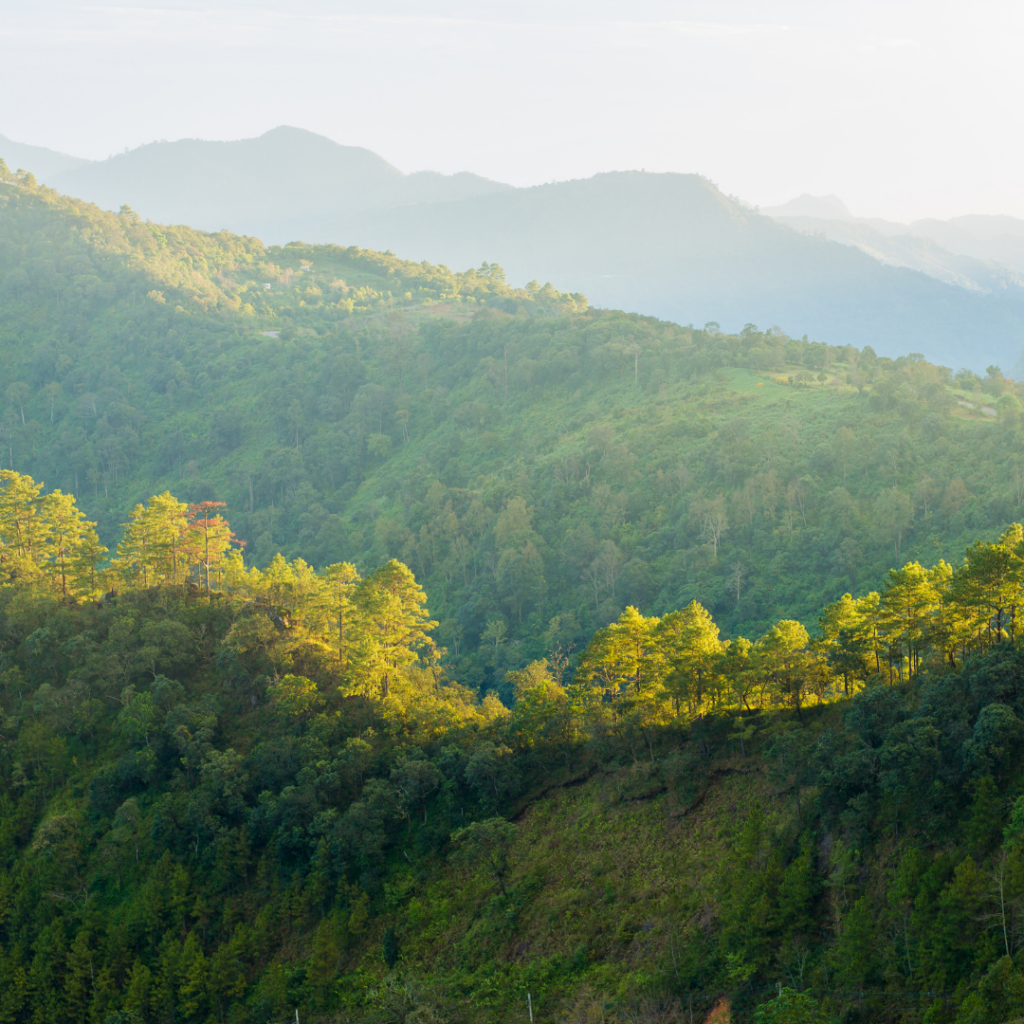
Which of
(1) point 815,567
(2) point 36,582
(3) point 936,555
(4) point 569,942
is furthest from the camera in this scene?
(1) point 815,567

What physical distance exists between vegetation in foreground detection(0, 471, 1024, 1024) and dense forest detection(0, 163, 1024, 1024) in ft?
0.43

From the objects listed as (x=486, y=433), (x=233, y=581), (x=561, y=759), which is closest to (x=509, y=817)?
(x=561, y=759)

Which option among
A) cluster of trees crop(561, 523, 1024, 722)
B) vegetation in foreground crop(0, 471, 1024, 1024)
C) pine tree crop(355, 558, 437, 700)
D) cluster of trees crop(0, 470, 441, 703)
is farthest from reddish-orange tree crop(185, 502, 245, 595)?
cluster of trees crop(561, 523, 1024, 722)

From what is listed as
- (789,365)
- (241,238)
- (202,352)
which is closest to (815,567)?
(789,365)

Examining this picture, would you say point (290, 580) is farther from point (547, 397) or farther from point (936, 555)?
point (547, 397)

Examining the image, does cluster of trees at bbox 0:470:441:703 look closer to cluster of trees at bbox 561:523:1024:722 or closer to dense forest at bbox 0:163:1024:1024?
dense forest at bbox 0:163:1024:1024

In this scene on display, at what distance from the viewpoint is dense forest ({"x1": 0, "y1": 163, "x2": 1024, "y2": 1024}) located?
26609 mm

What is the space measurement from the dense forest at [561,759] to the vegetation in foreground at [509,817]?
0.13 meters

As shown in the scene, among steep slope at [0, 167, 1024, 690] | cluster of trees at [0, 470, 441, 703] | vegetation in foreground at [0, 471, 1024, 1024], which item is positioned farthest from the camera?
steep slope at [0, 167, 1024, 690]

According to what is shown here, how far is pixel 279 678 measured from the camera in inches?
1725

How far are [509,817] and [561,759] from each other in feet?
10.5

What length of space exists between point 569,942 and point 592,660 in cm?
1131

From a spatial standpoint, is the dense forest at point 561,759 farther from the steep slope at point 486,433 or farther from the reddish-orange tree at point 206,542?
the steep slope at point 486,433

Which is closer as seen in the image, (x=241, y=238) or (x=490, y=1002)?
(x=490, y=1002)
